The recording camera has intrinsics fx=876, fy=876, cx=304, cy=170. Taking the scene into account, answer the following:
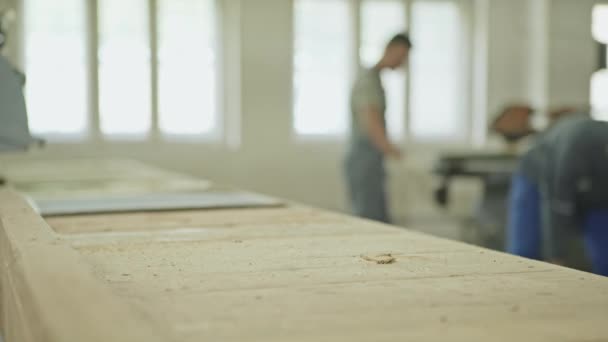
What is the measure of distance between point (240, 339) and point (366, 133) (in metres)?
4.28

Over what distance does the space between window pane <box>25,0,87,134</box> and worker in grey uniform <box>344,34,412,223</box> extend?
12.2 feet

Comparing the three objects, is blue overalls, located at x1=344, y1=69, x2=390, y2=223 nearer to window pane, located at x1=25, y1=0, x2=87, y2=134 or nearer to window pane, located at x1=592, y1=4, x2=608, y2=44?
window pane, located at x1=25, y1=0, x2=87, y2=134

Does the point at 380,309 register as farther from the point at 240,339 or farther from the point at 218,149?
the point at 218,149

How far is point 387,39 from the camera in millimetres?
9016

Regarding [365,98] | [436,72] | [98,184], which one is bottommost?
[98,184]

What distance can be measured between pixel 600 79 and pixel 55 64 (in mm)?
5803

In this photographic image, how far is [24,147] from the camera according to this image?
2406mm

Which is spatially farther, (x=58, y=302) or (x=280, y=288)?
(x=280, y=288)

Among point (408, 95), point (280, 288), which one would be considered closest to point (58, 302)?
point (280, 288)

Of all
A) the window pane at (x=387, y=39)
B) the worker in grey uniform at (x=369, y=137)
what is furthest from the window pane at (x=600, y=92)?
the worker in grey uniform at (x=369, y=137)

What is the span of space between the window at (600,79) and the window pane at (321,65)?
2.78 metres

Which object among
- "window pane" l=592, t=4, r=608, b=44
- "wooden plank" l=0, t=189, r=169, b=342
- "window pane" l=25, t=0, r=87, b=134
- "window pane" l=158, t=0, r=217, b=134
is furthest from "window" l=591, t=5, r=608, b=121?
"wooden plank" l=0, t=189, r=169, b=342

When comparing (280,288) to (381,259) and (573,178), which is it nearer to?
(381,259)

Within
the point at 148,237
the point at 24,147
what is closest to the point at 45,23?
the point at 24,147
